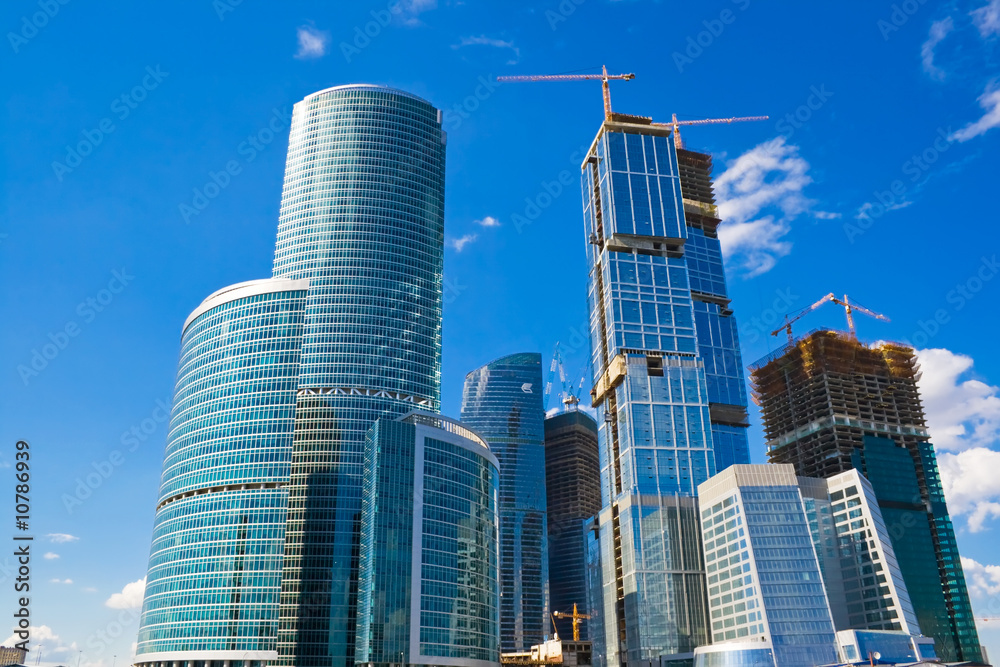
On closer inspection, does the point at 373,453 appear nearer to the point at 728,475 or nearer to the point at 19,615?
the point at 728,475

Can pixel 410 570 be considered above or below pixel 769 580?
above

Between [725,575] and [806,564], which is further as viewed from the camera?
[725,575]

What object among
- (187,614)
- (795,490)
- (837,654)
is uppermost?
(795,490)

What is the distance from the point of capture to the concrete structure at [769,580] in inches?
6762

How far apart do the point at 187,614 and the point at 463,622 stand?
61892mm

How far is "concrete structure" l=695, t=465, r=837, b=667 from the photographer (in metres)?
172

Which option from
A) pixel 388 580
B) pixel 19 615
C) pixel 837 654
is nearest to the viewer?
pixel 19 615

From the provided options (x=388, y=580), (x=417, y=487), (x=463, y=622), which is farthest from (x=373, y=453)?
(x=463, y=622)

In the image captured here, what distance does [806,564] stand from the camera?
184m

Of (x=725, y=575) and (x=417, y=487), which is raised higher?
(x=417, y=487)

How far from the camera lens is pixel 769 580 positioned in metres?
182

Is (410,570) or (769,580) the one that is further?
(410,570)

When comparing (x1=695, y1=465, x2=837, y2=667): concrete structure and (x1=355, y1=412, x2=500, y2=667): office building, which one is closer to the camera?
(x1=695, y1=465, x2=837, y2=667): concrete structure

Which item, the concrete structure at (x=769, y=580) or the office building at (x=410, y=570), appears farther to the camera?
the office building at (x=410, y=570)
